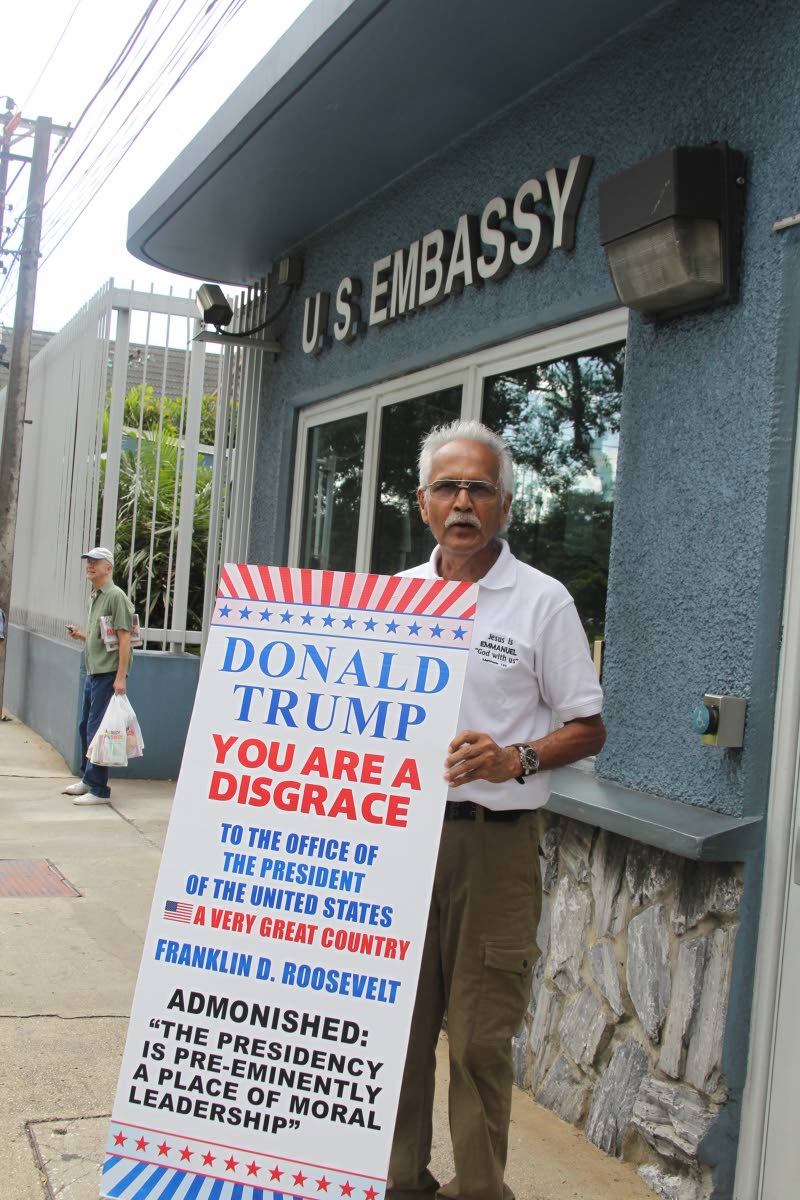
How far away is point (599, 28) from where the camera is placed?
4.23m

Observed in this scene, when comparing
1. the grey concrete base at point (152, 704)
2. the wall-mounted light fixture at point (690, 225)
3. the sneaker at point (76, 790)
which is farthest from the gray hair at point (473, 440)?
the grey concrete base at point (152, 704)

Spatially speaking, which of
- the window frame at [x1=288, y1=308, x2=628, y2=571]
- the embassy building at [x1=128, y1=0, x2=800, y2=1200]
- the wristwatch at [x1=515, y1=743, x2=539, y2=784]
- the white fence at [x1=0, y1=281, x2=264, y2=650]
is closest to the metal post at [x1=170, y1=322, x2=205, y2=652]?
the white fence at [x1=0, y1=281, x2=264, y2=650]

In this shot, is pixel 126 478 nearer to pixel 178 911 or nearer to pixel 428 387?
pixel 428 387

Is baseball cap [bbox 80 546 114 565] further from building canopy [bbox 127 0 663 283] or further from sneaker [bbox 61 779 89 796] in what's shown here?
building canopy [bbox 127 0 663 283]

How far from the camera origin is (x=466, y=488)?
9.51 feet

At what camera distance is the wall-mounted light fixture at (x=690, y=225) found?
3584 mm

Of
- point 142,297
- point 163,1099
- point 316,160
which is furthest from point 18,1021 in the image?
point 142,297

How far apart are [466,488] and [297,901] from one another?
1014 mm

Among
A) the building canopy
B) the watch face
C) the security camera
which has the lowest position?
the watch face

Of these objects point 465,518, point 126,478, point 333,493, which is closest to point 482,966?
point 465,518

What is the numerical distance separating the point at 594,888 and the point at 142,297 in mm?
7676

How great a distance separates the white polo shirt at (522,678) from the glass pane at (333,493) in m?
3.51

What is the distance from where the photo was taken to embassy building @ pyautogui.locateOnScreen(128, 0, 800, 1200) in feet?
11.0

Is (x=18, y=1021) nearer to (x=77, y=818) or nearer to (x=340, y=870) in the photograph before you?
(x=340, y=870)
